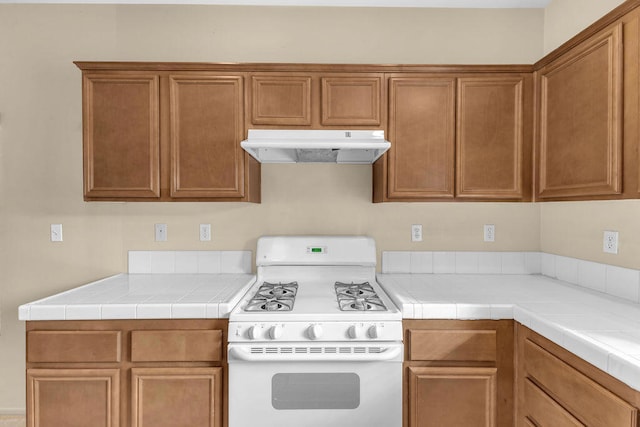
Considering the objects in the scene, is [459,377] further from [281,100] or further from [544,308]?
[281,100]

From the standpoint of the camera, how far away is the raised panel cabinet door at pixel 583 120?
141 centimetres

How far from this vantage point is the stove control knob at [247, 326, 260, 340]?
4.94ft

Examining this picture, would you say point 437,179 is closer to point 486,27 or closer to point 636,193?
point 636,193

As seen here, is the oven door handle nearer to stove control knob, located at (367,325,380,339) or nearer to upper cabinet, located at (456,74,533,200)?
stove control knob, located at (367,325,380,339)

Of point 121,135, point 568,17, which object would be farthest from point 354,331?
point 568,17

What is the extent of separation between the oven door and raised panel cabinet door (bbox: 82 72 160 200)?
1.12 meters

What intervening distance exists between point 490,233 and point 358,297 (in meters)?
1.16

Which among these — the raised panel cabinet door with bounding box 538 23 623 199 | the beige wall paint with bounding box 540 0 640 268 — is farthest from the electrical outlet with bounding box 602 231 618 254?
the raised panel cabinet door with bounding box 538 23 623 199

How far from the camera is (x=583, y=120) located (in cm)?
158

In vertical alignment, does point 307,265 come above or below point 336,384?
above

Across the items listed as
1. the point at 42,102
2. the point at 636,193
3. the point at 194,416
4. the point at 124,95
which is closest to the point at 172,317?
the point at 194,416

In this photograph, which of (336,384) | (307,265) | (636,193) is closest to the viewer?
(636,193)

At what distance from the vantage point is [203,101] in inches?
77.0

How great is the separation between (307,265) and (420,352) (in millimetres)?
888
